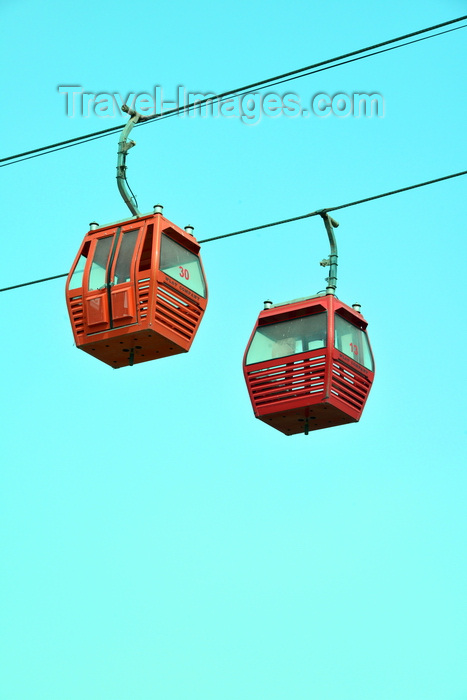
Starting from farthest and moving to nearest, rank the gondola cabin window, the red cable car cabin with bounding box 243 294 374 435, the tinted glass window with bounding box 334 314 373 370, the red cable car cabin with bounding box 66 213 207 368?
the tinted glass window with bounding box 334 314 373 370 → the gondola cabin window → the red cable car cabin with bounding box 243 294 374 435 → the red cable car cabin with bounding box 66 213 207 368

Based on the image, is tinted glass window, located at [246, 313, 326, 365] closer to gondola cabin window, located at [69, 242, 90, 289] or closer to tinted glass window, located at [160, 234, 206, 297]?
tinted glass window, located at [160, 234, 206, 297]

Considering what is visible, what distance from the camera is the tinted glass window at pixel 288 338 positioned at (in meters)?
15.9

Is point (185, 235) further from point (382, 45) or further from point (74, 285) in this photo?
point (382, 45)

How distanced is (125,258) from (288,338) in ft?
7.00

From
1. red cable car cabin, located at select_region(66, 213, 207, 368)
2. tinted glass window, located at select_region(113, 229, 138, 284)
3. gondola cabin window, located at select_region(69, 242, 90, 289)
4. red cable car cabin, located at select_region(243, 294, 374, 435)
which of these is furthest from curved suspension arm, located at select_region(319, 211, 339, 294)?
gondola cabin window, located at select_region(69, 242, 90, 289)

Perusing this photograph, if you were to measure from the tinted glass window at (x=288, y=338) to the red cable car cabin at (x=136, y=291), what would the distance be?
919 mm

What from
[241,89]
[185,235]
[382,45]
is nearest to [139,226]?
[185,235]

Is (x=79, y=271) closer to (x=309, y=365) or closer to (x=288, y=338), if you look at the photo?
(x=288, y=338)

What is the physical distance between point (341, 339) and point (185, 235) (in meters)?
2.13

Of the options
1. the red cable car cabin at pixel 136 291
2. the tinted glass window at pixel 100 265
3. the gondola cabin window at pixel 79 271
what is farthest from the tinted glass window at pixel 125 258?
the gondola cabin window at pixel 79 271

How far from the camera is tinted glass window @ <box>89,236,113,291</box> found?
15.6 m

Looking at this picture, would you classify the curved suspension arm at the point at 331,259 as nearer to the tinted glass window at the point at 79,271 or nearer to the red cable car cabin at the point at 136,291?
the red cable car cabin at the point at 136,291

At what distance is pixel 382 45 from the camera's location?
46.8ft

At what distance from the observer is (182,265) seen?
15688mm
